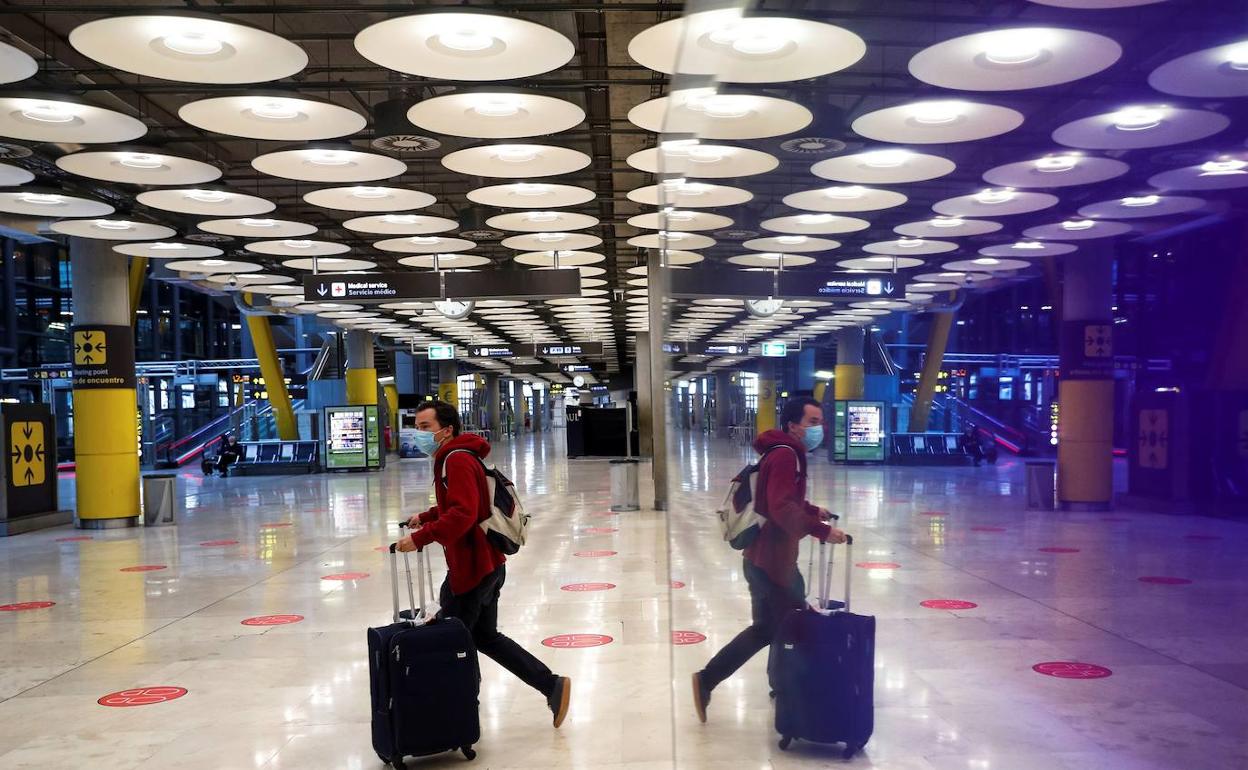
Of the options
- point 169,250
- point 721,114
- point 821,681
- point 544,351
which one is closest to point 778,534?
point 821,681

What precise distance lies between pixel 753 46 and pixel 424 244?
1526 centimetres

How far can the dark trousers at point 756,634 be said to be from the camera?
2398 millimetres

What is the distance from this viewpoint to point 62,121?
8.34m

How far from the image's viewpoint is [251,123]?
869cm

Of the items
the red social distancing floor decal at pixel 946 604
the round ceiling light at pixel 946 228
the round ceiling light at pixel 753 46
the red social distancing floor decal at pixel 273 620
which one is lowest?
the red social distancing floor decal at pixel 273 620

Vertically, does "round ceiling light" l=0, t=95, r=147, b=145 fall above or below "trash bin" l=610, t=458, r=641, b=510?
above

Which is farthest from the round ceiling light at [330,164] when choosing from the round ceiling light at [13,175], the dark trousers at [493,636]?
the dark trousers at [493,636]

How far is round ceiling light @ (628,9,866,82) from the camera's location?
1.69 metres

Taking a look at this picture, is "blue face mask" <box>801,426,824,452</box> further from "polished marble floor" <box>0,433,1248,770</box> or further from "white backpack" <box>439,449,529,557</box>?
"white backpack" <box>439,449,529,557</box>

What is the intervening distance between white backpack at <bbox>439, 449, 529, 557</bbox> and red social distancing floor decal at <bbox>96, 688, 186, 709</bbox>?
2.61 metres

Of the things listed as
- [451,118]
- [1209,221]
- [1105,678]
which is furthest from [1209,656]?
[451,118]

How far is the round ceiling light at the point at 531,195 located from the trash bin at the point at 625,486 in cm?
547

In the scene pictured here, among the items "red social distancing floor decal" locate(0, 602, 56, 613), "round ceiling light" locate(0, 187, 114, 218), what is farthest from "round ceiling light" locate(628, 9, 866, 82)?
"round ceiling light" locate(0, 187, 114, 218)

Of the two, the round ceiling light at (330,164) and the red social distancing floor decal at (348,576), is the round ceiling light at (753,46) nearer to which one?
the round ceiling light at (330,164)
